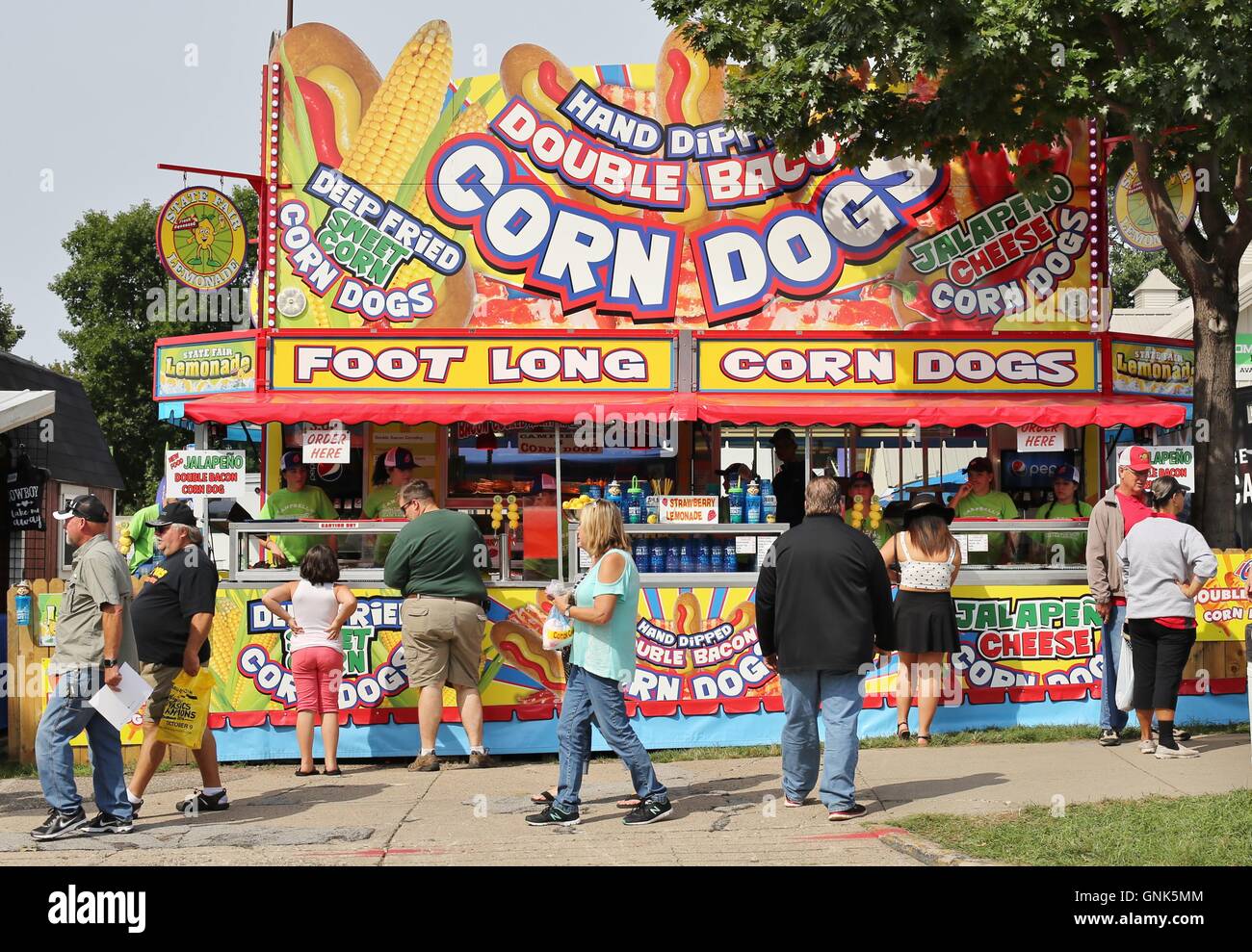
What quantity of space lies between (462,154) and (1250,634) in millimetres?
7986


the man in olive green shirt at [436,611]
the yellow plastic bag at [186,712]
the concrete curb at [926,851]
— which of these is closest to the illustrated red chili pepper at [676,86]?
the man in olive green shirt at [436,611]

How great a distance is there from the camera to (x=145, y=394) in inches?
1393

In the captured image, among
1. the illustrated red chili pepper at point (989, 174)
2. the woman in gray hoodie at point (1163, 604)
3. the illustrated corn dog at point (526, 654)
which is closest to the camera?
the woman in gray hoodie at point (1163, 604)

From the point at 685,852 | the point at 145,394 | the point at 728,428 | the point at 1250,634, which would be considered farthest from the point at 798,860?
the point at 145,394

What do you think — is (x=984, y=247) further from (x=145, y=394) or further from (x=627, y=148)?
(x=145, y=394)

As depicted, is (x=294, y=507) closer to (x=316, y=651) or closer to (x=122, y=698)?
(x=316, y=651)

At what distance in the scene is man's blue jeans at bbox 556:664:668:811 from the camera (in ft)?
23.9

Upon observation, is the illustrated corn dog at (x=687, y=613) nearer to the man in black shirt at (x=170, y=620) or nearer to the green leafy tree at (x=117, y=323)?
the man in black shirt at (x=170, y=620)

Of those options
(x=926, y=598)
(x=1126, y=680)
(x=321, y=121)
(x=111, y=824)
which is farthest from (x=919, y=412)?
(x=111, y=824)

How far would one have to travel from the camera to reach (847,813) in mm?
7305

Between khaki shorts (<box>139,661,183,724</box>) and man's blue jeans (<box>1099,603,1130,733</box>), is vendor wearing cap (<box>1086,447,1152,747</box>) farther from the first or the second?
khaki shorts (<box>139,661,183,724</box>)

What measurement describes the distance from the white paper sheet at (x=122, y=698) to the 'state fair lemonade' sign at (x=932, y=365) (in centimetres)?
602

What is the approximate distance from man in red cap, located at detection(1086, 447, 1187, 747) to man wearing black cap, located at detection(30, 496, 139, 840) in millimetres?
6683

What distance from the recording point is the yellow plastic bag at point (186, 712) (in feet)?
25.7
